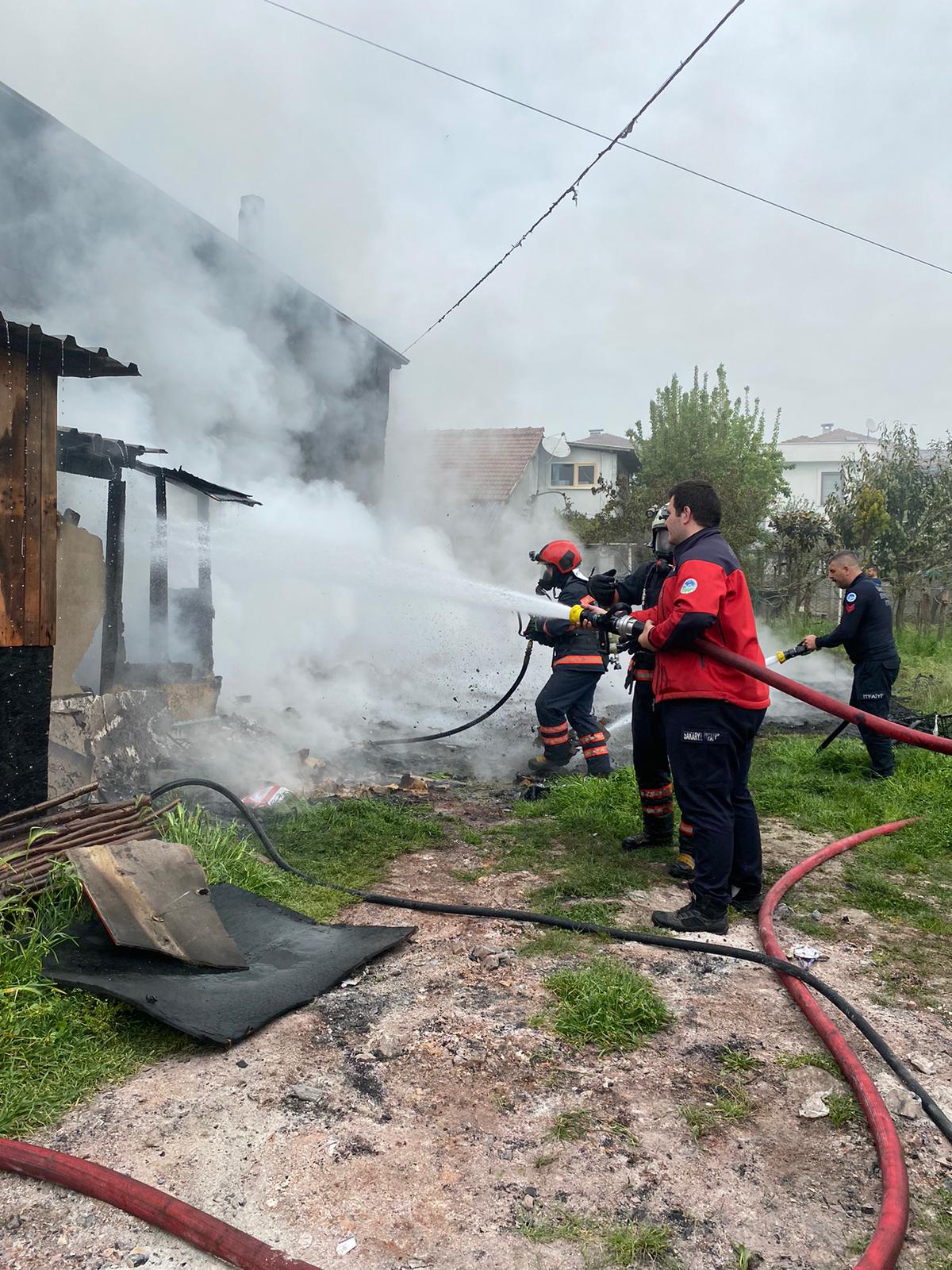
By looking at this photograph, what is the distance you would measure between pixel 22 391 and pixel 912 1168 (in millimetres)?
4807

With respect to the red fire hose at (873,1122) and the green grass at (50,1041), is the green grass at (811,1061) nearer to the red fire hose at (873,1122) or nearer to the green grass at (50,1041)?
the red fire hose at (873,1122)

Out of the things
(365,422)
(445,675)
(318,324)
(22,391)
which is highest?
(318,324)

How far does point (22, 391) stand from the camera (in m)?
4.34

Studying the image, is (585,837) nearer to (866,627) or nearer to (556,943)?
(556,943)

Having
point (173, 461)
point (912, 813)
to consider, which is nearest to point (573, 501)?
point (173, 461)

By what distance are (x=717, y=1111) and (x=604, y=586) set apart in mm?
3068

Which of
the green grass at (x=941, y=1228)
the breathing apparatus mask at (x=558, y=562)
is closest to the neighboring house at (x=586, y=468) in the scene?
the breathing apparatus mask at (x=558, y=562)

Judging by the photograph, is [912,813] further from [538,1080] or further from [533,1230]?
[533,1230]

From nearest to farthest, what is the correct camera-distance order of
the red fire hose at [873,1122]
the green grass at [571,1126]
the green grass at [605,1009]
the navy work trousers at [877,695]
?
the red fire hose at [873,1122], the green grass at [571,1126], the green grass at [605,1009], the navy work trousers at [877,695]

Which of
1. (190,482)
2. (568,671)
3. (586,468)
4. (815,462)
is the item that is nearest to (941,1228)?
(568,671)

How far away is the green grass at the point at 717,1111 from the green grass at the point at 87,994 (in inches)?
63.5

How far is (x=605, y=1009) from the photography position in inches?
118

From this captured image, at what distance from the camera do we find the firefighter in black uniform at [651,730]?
480 centimetres

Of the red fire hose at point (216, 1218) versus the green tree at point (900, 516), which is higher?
the green tree at point (900, 516)
